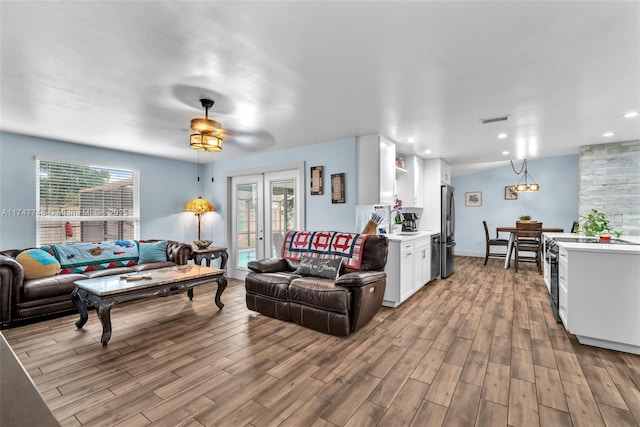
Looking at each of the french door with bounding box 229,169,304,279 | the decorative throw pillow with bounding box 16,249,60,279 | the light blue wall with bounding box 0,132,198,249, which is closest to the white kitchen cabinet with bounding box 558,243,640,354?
the french door with bounding box 229,169,304,279

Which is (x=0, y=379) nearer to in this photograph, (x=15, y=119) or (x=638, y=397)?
(x=638, y=397)

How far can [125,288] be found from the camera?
288 cm

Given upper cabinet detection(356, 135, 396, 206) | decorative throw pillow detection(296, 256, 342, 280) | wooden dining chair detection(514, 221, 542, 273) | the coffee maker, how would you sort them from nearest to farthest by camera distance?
decorative throw pillow detection(296, 256, 342, 280) → upper cabinet detection(356, 135, 396, 206) → the coffee maker → wooden dining chair detection(514, 221, 542, 273)

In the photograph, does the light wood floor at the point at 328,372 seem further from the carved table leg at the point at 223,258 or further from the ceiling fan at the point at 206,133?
the ceiling fan at the point at 206,133

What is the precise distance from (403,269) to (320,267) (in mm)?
1209

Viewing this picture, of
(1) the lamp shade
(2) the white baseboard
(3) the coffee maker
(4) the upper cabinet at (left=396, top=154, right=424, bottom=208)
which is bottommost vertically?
(2) the white baseboard

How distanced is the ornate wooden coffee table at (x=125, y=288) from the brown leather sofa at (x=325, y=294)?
0.65 m

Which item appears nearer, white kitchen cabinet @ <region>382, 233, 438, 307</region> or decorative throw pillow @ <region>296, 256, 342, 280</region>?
decorative throw pillow @ <region>296, 256, 342, 280</region>

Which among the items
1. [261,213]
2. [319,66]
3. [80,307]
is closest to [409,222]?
[261,213]

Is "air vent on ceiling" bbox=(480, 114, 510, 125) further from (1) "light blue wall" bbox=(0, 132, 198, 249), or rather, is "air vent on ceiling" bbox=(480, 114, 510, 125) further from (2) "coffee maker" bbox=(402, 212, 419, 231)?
(1) "light blue wall" bbox=(0, 132, 198, 249)

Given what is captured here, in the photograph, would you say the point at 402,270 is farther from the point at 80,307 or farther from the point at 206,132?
the point at 80,307

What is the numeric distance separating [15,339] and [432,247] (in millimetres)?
5524

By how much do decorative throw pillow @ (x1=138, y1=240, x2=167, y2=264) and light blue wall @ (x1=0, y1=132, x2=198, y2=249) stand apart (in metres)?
0.63

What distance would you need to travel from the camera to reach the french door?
5090mm
